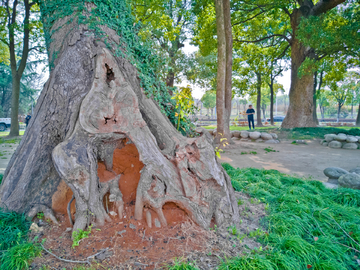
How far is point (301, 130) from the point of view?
11.3 metres

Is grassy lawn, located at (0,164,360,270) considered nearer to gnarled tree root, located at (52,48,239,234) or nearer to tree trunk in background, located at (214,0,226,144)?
gnarled tree root, located at (52,48,239,234)

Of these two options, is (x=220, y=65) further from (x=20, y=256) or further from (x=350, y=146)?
(x=20, y=256)

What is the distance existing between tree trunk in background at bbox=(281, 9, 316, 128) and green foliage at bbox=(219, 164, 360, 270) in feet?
32.0

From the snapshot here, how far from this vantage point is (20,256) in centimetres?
177

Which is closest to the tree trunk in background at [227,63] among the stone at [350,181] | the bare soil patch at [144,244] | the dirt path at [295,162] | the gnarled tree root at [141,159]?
the dirt path at [295,162]

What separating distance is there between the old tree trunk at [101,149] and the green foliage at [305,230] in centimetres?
51

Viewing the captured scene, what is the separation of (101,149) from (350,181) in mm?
4253

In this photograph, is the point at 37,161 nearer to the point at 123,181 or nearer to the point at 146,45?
the point at 123,181

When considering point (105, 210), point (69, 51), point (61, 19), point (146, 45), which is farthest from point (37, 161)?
point (146, 45)

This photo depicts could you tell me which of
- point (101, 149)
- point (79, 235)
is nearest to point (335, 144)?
point (101, 149)

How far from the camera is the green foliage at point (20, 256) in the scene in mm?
1716

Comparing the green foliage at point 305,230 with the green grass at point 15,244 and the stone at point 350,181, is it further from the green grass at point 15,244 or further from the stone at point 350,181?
the green grass at point 15,244

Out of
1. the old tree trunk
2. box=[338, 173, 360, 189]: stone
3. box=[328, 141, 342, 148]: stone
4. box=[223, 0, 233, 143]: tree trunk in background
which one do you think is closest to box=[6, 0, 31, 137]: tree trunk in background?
box=[223, 0, 233, 143]: tree trunk in background

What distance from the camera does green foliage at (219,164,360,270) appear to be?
1842 millimetres
